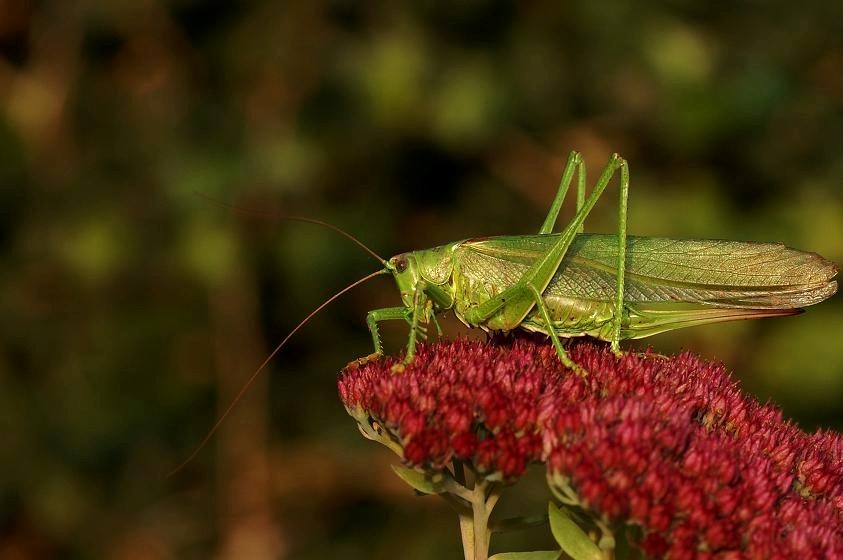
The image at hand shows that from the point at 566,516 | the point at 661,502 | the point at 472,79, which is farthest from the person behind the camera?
the point at 472,79

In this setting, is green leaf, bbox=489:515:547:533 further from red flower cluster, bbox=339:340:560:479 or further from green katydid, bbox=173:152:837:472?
green katydid, bbox=173:152:837:472

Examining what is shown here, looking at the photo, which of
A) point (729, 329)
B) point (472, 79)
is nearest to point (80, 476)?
point (472, 79)

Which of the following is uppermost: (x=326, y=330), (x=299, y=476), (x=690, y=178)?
(x=690, y=178)

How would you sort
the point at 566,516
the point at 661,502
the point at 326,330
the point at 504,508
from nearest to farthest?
the point at 661,502 → the point at 566,516 → the point at 504,508 → the point at 326,330

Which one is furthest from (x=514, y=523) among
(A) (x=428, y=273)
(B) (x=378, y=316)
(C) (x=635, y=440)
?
(A) (x=428, y=273)

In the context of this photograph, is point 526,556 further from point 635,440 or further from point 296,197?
point 296,197

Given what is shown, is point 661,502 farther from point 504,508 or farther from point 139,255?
point 139,255

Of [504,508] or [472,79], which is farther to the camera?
[472,79]
